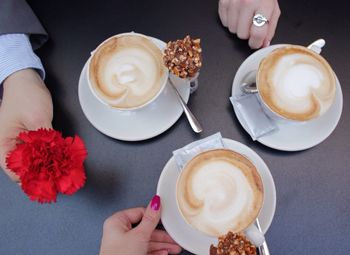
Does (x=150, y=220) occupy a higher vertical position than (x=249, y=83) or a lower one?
lower

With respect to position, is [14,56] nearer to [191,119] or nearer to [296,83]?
[191,119]

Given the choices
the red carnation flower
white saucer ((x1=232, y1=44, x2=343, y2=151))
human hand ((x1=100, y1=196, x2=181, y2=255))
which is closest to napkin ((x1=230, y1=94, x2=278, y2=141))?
white saucer ((x1=232, y1=44, x2=343, y2=151))

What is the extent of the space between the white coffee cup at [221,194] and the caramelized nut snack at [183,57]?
0.52 feet

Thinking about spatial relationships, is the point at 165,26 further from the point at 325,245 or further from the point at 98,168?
the point at 325,245

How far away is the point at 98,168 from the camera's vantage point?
27.6 inches

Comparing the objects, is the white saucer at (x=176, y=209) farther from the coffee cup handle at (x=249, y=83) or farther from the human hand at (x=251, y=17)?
the human hand at (x=251, y=17)

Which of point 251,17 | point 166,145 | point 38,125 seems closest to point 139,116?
point 166,145

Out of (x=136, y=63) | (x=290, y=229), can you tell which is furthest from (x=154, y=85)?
(x=290, y=229)

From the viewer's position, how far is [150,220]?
63 centimetres

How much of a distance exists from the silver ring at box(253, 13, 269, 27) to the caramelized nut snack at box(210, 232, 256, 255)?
0.42m

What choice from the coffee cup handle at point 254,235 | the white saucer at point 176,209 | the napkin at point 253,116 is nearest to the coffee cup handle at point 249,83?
the napkin at point 253,116

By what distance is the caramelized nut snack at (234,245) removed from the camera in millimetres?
522

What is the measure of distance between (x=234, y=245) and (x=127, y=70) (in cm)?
37

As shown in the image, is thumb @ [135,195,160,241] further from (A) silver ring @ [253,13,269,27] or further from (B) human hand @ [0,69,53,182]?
(A) silver ring @ [253,13,269,27]
